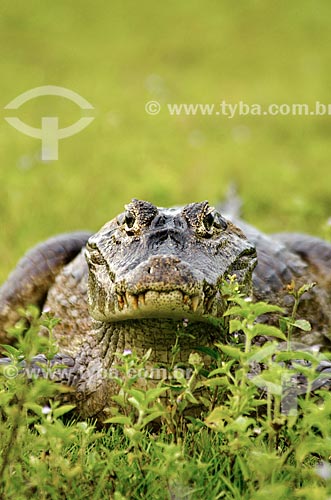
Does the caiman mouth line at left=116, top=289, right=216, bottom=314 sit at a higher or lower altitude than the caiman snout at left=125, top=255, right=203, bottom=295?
lower

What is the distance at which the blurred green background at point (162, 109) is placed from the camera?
9.77 m

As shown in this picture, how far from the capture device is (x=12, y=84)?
1681 centimetres

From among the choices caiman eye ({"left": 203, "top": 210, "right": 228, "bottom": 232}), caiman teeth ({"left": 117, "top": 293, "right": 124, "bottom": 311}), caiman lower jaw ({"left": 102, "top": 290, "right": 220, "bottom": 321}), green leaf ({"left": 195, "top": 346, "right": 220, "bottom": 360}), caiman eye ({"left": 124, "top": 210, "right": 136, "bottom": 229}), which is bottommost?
green leaf ({"left": 195, "top": 346, "right": 220, "bottom": 360})

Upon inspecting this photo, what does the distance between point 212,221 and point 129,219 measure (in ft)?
1.33

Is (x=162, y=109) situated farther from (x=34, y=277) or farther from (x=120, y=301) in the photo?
(x=120, y=301)

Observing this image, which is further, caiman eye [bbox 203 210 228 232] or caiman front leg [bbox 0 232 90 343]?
caiman front leg [bbox 0 232 90 343]

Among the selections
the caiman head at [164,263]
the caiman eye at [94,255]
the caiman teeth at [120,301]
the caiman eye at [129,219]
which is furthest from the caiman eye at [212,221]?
the caiman teeth at [120,301]

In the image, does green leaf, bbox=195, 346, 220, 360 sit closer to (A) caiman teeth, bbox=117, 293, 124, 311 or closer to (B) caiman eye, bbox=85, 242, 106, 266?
(A) caiman teeth, bbox=117, 293, 124, 311

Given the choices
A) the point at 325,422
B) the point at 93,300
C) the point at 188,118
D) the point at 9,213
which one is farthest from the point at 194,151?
the point at 325,422

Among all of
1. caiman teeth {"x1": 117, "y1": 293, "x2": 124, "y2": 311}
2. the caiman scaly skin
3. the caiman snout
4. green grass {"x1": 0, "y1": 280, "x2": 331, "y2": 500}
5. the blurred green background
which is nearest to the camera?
green grass {"x1": 0, "y1": 280, "x2": 331, "y2": 500}

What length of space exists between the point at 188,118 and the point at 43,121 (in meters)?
2.71

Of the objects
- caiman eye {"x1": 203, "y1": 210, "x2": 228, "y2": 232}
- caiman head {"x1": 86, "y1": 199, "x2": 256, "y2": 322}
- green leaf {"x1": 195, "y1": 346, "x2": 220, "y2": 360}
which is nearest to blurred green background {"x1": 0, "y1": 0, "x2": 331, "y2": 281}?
caiman eye {"x1": 203, "y1": 210, "x2": 228, "y2": 232}

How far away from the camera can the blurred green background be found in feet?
32.1

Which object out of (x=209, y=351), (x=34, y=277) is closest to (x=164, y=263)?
(x=209, y=351)
